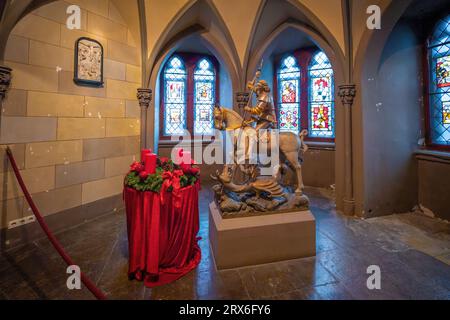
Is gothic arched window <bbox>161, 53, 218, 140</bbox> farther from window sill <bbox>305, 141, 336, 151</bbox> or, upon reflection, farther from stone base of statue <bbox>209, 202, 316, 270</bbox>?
stone base of statue <bbox>209, 202, 316, 270</bbox>

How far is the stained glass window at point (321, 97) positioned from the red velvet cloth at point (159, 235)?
4.84 m

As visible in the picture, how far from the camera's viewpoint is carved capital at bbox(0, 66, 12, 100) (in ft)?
9.05

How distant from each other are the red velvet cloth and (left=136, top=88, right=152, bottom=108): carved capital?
284cm

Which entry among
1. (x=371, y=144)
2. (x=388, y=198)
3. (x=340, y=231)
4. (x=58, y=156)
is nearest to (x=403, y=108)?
(x=371, y=144)

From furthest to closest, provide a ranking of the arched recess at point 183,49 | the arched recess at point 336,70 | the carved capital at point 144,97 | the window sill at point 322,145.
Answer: the window sill at point 322,145 < the arched recess at point 183,49 < the carved capital at point 144,97 < the arched recess at point 336,70

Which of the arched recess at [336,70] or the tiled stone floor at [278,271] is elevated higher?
the arched recess at [336,70]

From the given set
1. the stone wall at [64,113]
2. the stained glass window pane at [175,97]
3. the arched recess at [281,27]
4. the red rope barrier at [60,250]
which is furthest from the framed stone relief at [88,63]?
the arched recess at [281,27]

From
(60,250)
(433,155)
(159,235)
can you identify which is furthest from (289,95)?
(60,250)

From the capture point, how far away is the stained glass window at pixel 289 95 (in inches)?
254

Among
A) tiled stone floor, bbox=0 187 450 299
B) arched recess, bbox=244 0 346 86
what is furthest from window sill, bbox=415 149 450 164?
arched recess, bbox=244 0 346 86

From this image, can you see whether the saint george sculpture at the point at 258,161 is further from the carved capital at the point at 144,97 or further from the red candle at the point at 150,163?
the carved capital at the point at 144,97

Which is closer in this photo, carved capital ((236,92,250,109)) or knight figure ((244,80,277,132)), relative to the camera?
knight figure ((244,80,277,132))

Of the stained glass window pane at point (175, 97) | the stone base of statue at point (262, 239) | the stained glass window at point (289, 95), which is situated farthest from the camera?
the stained glass window pane at point (175, 97)

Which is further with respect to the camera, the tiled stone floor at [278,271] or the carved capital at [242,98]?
the carved capital at [242,98]
